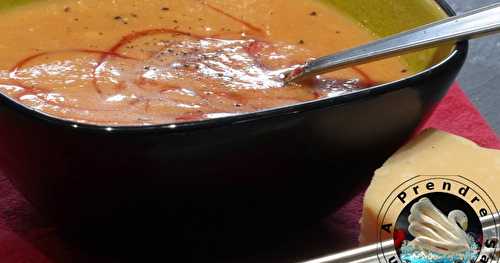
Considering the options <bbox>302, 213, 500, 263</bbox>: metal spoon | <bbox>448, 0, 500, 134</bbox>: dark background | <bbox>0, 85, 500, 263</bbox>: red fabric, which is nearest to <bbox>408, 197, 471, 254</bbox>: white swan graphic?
<bbox>302, 213, 500, 263</bbox>: metal spoon

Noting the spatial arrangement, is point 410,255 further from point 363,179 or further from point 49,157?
point 49,157

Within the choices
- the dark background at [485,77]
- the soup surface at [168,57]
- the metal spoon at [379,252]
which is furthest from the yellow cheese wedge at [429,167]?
the dark background at [485,77]

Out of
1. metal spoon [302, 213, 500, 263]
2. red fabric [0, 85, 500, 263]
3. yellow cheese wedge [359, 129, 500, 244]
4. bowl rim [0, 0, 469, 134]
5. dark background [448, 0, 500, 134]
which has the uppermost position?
bowl rim [0, 0, 469, 134]

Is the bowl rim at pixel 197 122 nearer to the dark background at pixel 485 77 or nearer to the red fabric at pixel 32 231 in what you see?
the red fabric at pixel 32 231

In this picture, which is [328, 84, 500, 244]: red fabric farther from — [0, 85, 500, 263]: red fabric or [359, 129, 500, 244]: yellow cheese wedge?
[359, 129, 500, 244]: yellow cheese wedge

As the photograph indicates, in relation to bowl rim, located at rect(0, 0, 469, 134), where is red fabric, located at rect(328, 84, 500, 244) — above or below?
below

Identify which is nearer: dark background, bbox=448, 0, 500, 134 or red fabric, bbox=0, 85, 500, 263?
red fabric, bbox=0, 85, 500, 263

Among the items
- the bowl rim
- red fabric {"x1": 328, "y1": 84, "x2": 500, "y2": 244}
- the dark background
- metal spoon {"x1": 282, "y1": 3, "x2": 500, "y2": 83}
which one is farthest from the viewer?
the dark background
